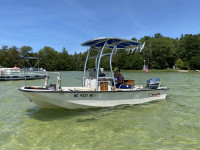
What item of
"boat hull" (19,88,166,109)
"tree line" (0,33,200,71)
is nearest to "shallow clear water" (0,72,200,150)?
"boat hull" (19,88,166,109)

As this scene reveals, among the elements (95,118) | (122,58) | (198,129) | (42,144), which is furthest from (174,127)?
(122,58)

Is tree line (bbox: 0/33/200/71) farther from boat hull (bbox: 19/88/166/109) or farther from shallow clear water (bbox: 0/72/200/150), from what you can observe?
shallow clear water (bbox: 0/72/200/150)

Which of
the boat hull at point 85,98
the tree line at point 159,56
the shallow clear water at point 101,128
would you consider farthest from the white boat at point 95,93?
the tree line at point 159,56

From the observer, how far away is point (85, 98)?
295 inches

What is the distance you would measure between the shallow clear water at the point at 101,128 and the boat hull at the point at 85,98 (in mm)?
422

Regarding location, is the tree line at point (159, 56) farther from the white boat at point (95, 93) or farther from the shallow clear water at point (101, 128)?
the shallow clear water at point (101, 128)

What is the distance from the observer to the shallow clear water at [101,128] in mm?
4895

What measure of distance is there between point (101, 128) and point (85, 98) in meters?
1.83

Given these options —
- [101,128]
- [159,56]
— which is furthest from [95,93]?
[159,56]

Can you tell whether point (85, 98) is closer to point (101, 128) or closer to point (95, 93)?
point (95, 93)

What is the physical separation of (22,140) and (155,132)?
4.47 metres

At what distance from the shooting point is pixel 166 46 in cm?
7625

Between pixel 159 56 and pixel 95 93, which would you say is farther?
pixel 159 56

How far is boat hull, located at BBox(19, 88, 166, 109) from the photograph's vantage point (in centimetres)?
674
